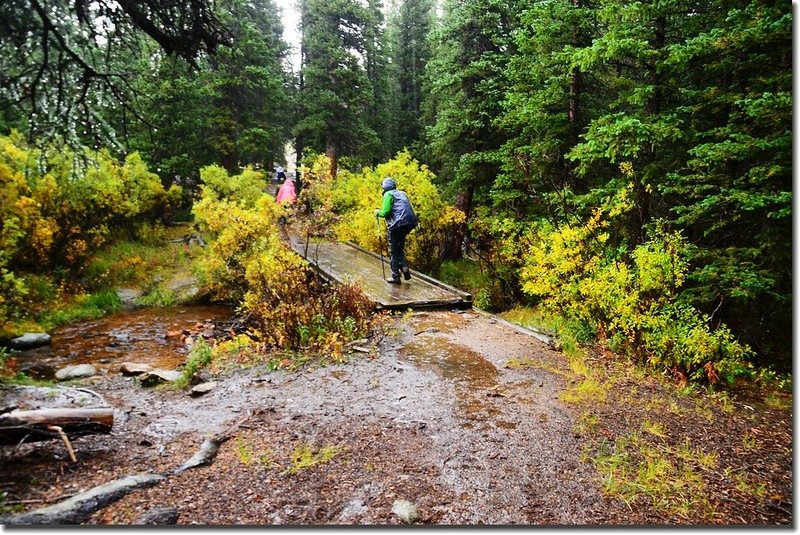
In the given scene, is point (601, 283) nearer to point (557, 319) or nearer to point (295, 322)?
point (557, 319)

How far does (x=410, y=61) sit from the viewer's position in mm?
28422

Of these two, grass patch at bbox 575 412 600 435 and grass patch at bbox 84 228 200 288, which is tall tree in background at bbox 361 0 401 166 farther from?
grass patch at bbox 575 412 600 435

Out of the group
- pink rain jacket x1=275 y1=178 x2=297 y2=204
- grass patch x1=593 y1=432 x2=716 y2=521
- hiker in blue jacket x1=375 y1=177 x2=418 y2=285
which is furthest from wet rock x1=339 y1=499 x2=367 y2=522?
pink rain jacket x1=275 y1=178 x2=297 y2=204

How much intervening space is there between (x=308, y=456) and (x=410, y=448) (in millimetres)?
905

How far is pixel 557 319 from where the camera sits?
7.99 meters

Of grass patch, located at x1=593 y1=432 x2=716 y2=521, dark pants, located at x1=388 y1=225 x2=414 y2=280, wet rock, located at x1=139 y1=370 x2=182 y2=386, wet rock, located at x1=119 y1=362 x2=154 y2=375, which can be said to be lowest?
wet rock, located at x1=119 y1=362 x2=154 y2=375

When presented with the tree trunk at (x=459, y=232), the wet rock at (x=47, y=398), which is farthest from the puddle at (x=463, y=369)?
the tree trunk at (x=459, y=232)

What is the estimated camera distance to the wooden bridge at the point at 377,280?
920cm

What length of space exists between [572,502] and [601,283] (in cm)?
385

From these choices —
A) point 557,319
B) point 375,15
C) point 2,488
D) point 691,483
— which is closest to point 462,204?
point 557,319

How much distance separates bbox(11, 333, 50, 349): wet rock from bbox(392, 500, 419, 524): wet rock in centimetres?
1039

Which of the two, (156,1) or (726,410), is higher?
(156,1)

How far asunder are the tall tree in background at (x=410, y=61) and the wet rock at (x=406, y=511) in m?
25.3

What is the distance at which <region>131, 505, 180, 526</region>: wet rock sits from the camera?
9.33 feet
